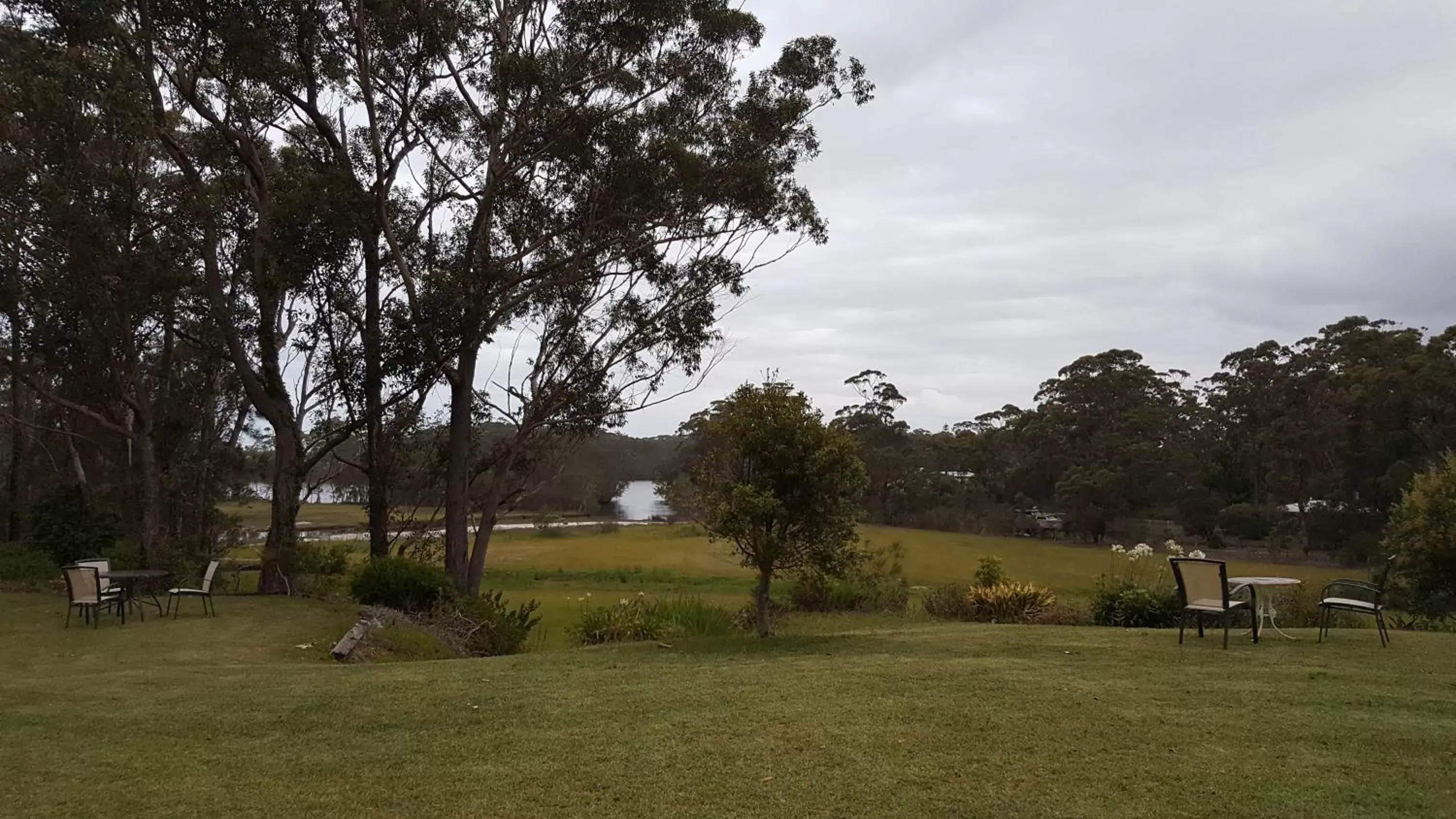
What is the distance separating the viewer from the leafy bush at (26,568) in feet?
51.3

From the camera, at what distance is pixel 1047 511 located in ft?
140

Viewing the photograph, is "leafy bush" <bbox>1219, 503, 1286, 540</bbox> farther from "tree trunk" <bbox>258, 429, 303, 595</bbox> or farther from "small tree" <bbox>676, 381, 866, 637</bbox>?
"tree trunk" <bbox>258, 429, 303, 595</bbox>

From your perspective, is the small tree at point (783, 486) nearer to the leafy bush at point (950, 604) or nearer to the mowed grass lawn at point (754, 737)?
the mowed grass lawn at point (754, 737)

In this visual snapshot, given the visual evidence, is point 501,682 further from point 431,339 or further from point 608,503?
point 608,503

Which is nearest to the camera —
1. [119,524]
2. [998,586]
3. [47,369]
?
[998,586]

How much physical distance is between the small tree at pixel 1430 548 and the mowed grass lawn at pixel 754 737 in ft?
12.7

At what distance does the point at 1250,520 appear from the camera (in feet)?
107

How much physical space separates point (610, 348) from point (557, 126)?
4.35m

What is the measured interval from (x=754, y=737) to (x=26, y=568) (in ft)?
58.0

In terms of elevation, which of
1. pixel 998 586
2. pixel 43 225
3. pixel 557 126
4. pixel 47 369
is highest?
pixel 557 126

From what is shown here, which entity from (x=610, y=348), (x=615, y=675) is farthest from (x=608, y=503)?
(x=615, y=675)

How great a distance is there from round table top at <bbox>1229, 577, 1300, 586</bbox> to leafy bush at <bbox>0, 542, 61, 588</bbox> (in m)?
17.3

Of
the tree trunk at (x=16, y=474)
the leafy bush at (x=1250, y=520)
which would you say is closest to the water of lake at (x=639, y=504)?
the leafy bush at (x=1250, y=520)

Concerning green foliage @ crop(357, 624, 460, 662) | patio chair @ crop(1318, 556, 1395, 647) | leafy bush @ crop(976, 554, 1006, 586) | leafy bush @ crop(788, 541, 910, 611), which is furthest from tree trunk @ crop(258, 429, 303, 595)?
patio chair @ crop(1318, 556, 1395, 647)
